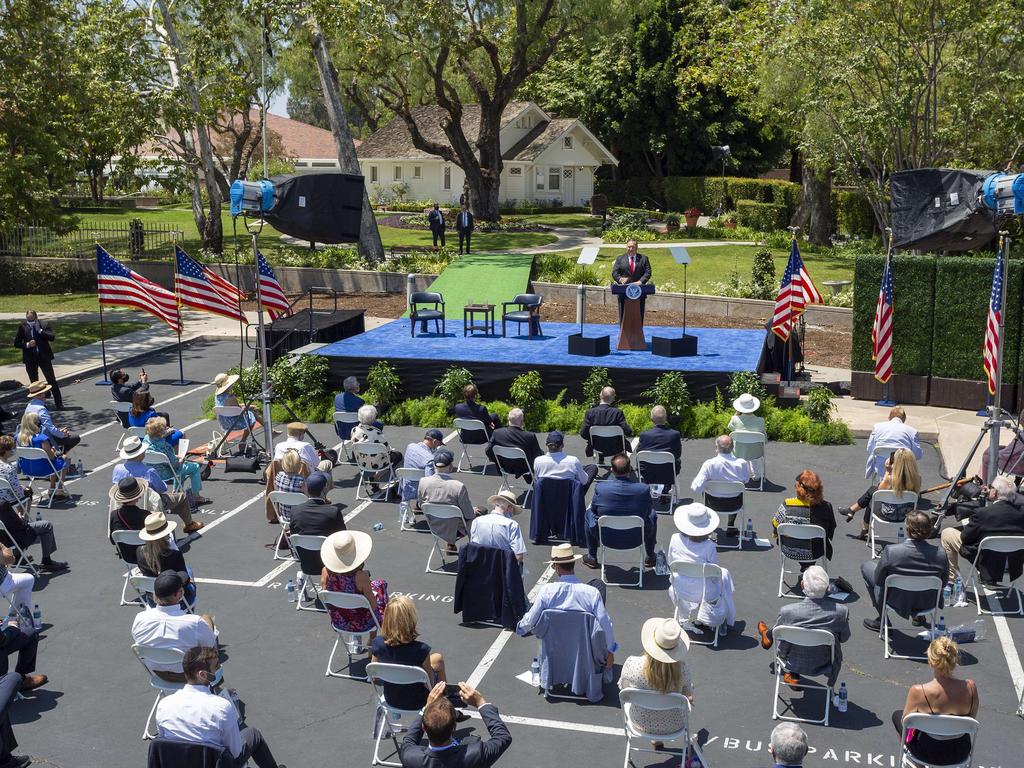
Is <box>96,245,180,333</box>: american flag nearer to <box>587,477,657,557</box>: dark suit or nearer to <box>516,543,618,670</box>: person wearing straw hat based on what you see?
<box>587,477,657,557</box>: dark suit

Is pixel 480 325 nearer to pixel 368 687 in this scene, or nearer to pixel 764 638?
pixel 368 687

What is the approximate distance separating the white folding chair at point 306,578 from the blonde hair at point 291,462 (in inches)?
56.3

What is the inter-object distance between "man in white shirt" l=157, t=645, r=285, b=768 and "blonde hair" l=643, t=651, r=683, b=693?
2.88 meters

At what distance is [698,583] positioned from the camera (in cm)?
997

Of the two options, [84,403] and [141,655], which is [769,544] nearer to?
[141,655]

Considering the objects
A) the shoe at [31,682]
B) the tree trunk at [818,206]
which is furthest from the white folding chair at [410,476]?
the tree trunk at [818,206]

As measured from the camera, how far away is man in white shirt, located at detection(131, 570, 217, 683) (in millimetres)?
8477

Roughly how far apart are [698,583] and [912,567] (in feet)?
6.44

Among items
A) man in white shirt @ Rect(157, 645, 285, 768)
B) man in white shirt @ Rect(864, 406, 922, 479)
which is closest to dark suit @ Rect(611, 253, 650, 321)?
man in white shirt @ Rect(864, 406, 922, 479)

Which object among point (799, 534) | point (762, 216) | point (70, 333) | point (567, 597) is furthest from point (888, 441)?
point (762, 216)

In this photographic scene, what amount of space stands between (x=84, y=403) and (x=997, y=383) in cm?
1640

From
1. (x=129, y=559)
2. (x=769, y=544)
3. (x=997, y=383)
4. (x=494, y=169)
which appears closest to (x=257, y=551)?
(x=129, y=559)

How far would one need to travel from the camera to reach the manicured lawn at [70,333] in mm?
25281

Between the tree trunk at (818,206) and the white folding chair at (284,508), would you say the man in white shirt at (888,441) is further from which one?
the tree trunk at (818,206)
